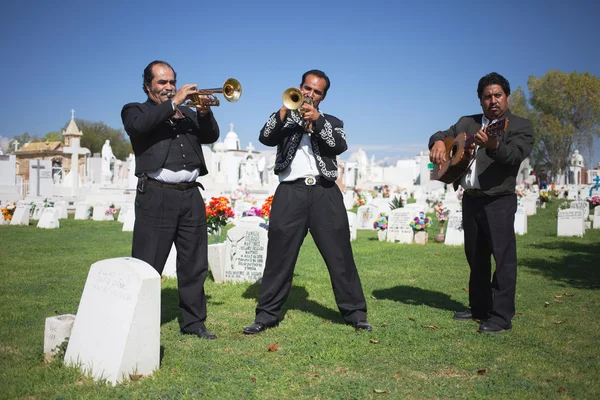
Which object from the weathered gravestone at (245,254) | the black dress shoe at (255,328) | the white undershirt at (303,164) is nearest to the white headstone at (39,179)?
the weathered gravestone at (245,254)

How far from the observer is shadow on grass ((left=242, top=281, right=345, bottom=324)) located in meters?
6.08

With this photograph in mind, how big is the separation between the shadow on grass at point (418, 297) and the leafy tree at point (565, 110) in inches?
2000

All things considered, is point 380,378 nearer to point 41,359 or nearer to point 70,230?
point 41,359

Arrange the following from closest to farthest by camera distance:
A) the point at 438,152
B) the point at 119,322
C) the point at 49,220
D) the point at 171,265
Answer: the point at 119,322 < the point at 438,152 < the point at 171,265 < the point at 49,220

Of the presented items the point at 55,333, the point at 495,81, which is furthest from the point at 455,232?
the point at 55,333

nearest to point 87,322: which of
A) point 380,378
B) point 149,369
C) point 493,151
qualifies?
point 149,369

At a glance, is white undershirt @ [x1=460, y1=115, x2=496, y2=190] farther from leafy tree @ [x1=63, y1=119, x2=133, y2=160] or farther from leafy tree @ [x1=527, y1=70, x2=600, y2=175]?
leafy tree @ [x1=63, y1=119, x2=133, y2=160]

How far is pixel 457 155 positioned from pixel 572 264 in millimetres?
6608

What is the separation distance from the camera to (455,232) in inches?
557

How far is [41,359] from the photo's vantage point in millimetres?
4344

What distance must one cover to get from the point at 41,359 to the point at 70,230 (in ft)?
46.3

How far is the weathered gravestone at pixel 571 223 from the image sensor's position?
15352mm

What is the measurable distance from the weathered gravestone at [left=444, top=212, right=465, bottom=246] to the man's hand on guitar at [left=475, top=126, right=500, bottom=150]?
Result: 9.36m

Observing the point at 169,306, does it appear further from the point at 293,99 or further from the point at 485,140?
the point at 485,140
